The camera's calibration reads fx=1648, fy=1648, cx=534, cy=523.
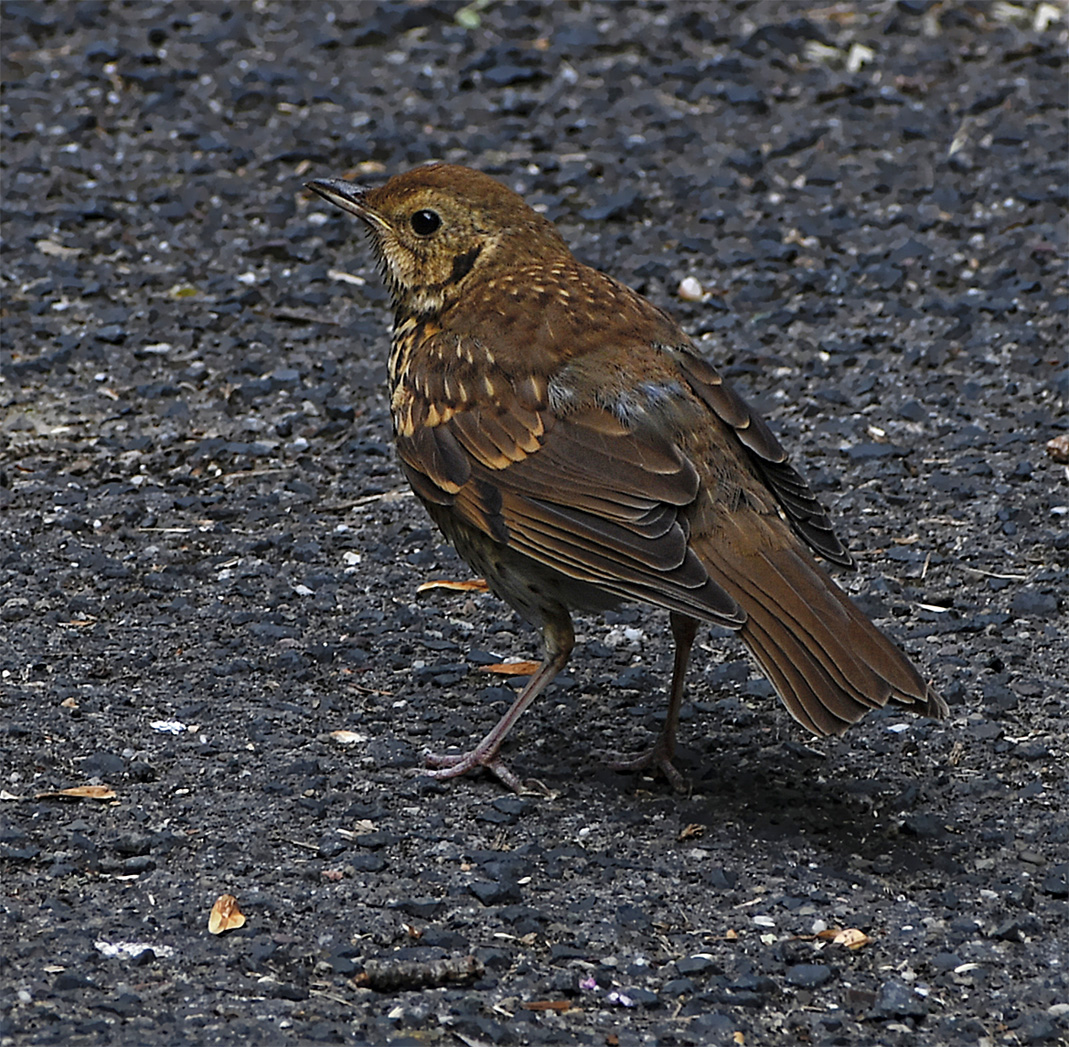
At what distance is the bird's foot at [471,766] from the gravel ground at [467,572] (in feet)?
0.29

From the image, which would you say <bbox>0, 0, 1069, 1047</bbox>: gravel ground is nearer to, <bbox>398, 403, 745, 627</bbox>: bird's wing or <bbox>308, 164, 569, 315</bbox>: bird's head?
<bbox>398, 403, 745, 627</bbox>: bird's wing

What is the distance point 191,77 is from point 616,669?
19.0 ft

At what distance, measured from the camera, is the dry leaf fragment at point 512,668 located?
5449 mm

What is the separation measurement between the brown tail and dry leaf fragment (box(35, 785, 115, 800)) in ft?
5.80

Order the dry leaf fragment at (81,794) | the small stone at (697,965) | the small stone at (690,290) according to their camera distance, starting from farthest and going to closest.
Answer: the small stone at (690,290), the dry leaf fragment at (81,794), the small stone at (697,965)

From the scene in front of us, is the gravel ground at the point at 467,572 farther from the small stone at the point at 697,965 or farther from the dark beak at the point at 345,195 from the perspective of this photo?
the dark beak at the point at 345,195

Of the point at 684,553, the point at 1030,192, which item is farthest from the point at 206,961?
the point at 1030,192

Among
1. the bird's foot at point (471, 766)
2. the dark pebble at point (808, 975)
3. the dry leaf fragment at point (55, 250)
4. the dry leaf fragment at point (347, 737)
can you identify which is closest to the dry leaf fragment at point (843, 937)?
the dark pebble at point (808, 975)

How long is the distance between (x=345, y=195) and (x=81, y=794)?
2237mm

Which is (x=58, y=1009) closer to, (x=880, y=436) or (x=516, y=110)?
(x=880, y=436)

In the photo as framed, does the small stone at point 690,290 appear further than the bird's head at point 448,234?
Yes

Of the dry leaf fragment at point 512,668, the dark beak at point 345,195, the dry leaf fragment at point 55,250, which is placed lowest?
the dry leaf fragment at point 55,250

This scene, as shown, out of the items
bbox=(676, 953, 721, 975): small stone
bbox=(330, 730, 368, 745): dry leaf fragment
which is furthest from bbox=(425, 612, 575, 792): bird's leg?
bbox=(676, 953, 721, 975): small stone

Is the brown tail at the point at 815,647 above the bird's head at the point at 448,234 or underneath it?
underneath
